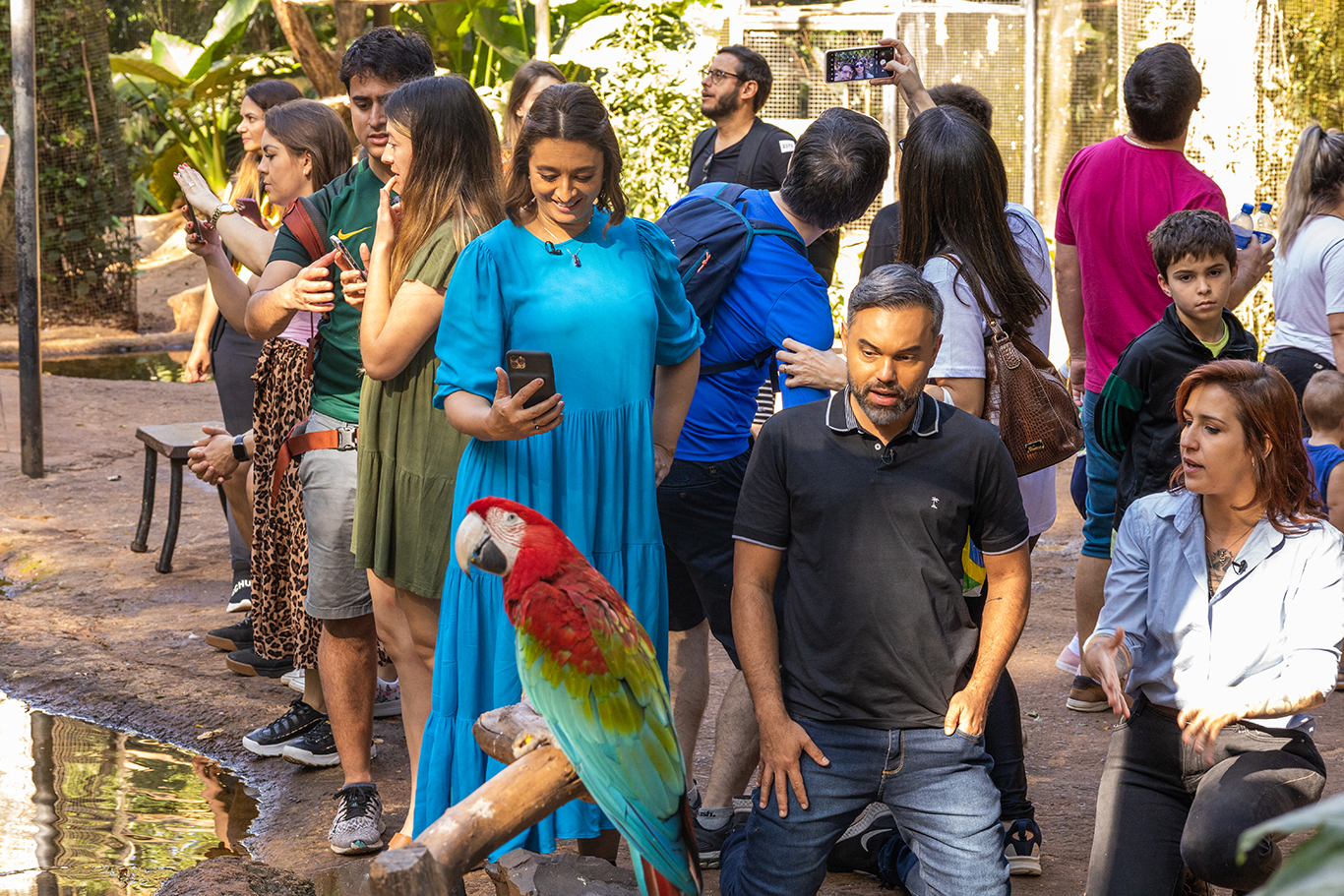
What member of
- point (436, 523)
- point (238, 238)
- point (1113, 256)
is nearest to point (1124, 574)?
point (436, 523)

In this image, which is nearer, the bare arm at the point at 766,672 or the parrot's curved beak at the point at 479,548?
the parrot's curved beak at the point at 479,548

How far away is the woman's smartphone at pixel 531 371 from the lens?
7.78ft

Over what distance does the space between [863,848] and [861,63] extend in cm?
278

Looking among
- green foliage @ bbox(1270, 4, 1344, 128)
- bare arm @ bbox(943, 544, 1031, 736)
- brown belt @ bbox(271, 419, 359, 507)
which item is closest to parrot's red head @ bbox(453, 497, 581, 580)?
bare arm @ bbox(943, 544, 1031, 736)

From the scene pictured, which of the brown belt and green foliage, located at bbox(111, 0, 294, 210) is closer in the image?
the brown belt

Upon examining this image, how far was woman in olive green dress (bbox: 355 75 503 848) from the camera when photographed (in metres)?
2.79

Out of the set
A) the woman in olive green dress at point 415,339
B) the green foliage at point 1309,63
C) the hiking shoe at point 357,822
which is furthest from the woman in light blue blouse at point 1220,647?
the green foliage at point 1309,63

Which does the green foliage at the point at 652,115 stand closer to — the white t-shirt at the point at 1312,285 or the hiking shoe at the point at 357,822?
the white t-shirt at the point at 1312,285

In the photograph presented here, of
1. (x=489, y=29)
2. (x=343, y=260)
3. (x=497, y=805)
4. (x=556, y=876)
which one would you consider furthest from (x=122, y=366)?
(x=497, y=805)

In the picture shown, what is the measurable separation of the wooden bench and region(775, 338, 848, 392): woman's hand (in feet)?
11.8

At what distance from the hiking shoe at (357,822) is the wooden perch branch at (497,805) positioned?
140 cm

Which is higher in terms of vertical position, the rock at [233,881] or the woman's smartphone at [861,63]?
the woman's smartphone at [861,63]

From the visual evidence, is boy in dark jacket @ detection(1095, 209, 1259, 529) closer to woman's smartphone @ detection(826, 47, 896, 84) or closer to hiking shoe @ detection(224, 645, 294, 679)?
woman's smartphone @ detection(826, 47, 896, 84)

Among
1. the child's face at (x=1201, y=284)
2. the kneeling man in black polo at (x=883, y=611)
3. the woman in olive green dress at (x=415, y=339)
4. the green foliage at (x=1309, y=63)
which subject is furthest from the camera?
the green foliage at (x=1309, y=63)
